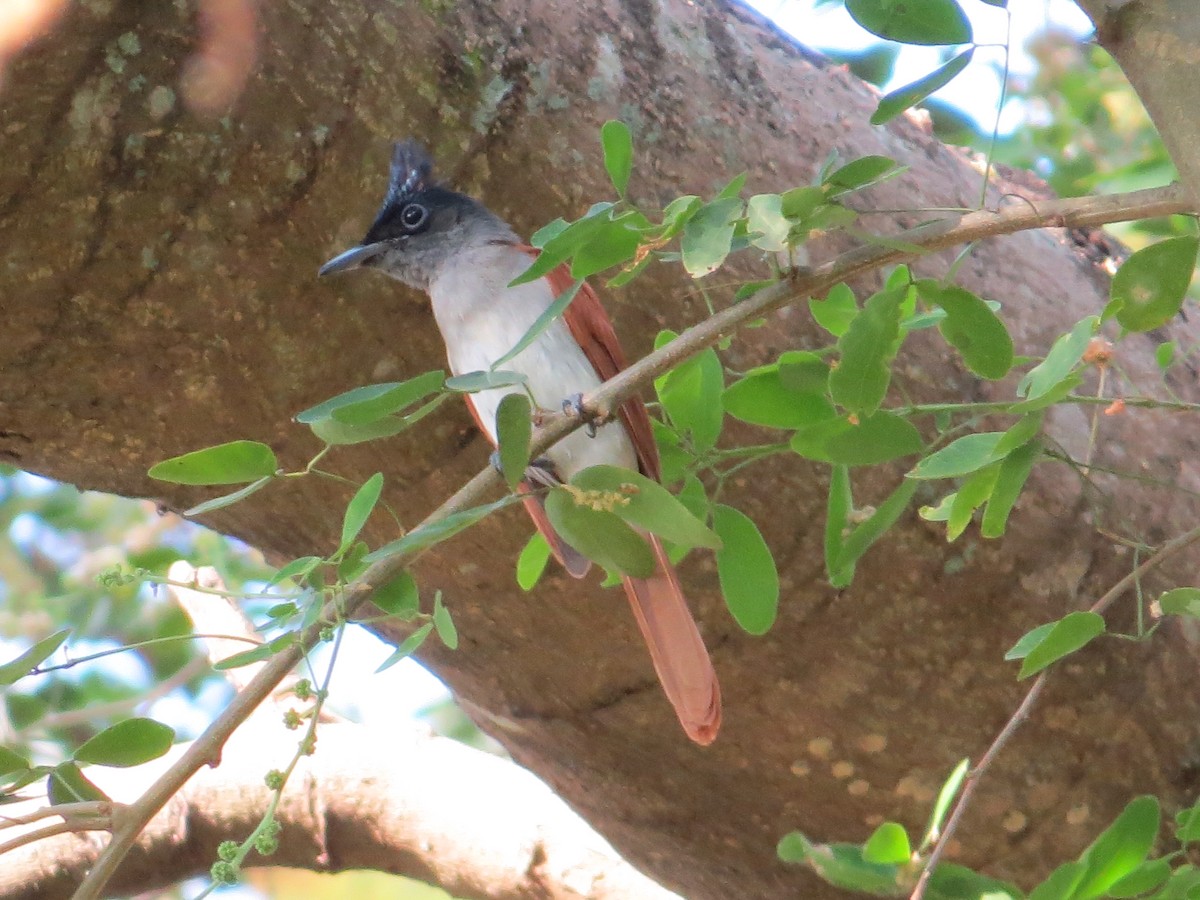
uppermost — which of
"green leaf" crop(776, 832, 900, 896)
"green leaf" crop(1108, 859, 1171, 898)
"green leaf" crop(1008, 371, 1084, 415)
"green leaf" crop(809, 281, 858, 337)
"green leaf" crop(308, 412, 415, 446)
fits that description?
"green leaf" crop(1008, 371, 1084, 415)

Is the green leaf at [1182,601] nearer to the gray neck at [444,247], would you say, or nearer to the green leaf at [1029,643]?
the green leaf at [1029,643]

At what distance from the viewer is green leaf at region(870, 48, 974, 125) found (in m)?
1.39

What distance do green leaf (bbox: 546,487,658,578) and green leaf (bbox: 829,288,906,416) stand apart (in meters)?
0.30

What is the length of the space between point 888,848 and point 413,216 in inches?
66.8

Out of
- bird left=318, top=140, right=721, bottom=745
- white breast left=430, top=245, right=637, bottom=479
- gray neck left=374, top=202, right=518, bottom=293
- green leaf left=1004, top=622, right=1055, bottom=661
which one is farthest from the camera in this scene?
white breast left=430, top=245, right=637, bottom=479

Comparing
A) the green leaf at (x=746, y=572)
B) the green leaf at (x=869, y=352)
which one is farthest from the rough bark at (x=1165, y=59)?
the green leaf at (x=746, y=572)

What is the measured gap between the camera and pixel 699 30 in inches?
97.9

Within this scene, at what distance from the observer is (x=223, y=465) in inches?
63.1

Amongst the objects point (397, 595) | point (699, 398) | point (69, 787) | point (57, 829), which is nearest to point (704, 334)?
point (699, 398)

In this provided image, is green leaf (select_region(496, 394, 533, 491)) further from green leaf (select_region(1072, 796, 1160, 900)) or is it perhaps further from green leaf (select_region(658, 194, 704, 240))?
green leaf (select_region(1072, 796, 1160, 900))

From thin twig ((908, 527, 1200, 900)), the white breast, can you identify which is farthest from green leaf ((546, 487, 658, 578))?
the white breast

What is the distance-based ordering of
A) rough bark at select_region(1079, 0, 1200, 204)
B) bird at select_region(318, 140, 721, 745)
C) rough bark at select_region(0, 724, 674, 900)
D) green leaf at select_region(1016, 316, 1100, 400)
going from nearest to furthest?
1. rough bark at select_region(1079, 0, 1200, 204)
2. green leaf at select_region(1016, 316, 1100, 400)
3. bird at select_region(318, 140, 721, 745)
4. rough bark at select_region(0, 724, 674, 900)

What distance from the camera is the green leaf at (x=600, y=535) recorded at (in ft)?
4.91

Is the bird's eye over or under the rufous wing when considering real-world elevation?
over
